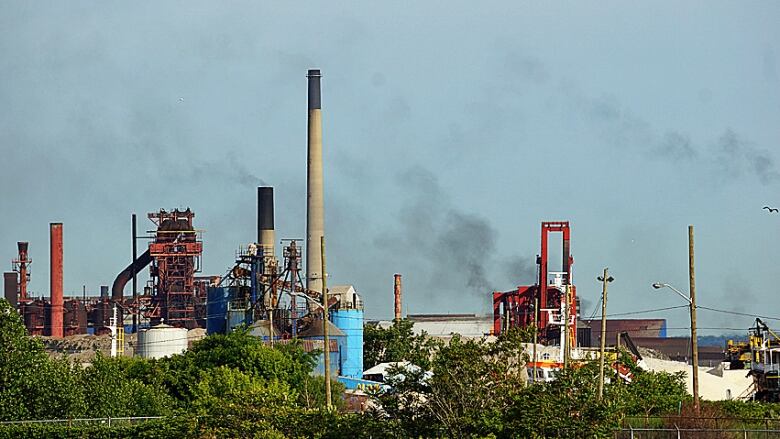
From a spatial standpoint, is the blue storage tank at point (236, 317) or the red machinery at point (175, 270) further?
the red machinery at point (175, 270)

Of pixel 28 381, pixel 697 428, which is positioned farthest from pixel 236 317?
pixel 697 428

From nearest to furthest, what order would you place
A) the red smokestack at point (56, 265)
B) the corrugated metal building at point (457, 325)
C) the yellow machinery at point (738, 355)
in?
the yellow machinery at point (738, 355) → the red smokestack at point (56, 265) → the corrugated metal building at point (457, 325)

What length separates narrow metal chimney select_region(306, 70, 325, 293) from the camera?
101 metres

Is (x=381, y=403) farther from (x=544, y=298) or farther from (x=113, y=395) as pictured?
(x=544, y=298)

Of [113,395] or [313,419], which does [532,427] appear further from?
[113,395]

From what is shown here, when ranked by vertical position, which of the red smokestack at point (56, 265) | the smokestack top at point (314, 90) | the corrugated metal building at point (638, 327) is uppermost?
the smokestack top at point (314, 90)

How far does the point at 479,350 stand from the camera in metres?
30.9

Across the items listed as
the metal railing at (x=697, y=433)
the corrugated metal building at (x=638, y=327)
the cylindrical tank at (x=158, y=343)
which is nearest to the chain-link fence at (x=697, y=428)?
the metal railing at (x=697, y=433)

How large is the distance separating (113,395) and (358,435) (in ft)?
60.7

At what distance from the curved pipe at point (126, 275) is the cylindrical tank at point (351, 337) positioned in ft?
102

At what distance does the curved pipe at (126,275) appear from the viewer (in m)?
119

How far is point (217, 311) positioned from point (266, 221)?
876 centimetres

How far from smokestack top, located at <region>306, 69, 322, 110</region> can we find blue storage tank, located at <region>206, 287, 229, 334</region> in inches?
709

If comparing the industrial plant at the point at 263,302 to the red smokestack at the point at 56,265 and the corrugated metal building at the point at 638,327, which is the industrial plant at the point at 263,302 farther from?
the corrugated metal building at the point at 638,327
